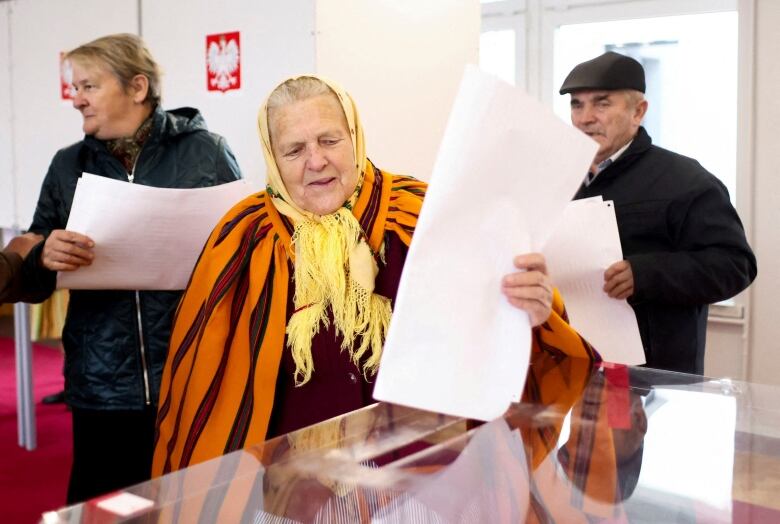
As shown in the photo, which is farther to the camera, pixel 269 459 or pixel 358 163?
pixel 358 163

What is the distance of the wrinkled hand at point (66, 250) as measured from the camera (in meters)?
1.97

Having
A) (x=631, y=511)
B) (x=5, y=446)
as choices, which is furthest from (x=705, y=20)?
(x=5, y=446)

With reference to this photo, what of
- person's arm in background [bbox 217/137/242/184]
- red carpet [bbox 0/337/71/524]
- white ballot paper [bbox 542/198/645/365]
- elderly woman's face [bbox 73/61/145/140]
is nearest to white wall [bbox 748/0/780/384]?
white ballot paper [bbox 542/198/645/365]

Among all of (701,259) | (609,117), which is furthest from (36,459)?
(701,259)

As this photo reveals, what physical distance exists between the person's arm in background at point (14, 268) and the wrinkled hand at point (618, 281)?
1475mm

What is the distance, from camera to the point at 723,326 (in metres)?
4.04

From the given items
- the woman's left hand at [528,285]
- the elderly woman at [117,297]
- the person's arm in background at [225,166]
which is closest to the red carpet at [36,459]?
the elderly woman at [117,297]

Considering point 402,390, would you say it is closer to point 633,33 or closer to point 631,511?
point 631,511

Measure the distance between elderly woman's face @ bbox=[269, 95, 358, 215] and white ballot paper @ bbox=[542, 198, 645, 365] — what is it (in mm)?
495

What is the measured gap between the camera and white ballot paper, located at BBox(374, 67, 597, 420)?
0.93 m

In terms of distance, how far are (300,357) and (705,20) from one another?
3298 mm

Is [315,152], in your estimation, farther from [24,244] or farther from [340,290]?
[24,244]

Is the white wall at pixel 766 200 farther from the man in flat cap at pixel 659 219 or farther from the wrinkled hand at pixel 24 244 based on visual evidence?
the wrinkled hand at pixel 24 244

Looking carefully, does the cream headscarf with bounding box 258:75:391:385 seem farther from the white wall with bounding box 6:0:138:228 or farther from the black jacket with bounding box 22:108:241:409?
the white wall with bounding box 6:0:138:228
